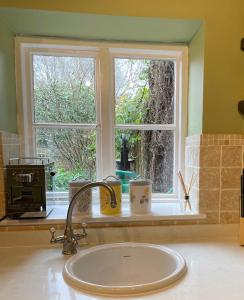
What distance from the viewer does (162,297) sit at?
72cm

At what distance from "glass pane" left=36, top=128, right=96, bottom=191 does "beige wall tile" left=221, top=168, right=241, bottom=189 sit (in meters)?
0.74

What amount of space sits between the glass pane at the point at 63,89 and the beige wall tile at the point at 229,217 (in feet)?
3.03

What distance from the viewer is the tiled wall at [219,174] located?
116 cm

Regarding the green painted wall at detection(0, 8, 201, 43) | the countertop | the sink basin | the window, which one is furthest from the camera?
the window

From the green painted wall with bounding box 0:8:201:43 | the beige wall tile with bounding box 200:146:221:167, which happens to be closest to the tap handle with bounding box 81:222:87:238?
the beige wall tile with bounding box 200:146:221:167

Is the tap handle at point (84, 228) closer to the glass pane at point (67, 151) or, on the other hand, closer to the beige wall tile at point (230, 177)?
the glass pane at point (67, 151)

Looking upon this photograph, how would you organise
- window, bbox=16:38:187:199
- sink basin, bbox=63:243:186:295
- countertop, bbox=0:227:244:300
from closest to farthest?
countertop, bbox=0:227:244:300 < sink basin, bbox=63:243:186:295 < window, bbox=16:38:187:199

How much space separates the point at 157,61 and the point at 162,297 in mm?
1238

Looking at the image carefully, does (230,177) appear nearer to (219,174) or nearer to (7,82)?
(219,174)

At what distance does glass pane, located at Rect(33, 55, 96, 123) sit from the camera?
1.37 meters

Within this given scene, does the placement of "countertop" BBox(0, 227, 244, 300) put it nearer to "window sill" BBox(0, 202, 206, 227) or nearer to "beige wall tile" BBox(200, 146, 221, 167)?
"window sill" BBox(0, 202, 206, 227)

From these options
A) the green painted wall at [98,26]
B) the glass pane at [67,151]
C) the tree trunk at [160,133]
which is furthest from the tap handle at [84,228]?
the green painted wall at [98,26]

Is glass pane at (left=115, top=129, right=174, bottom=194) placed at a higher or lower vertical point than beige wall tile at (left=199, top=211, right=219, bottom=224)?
higher

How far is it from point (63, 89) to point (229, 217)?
117 cm
